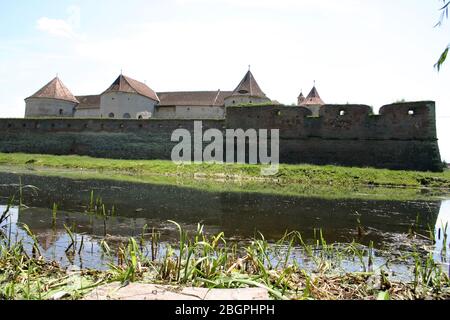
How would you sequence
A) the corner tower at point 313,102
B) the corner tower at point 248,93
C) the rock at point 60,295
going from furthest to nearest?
the corner tower at point 313,102 < the corner tower at point 248,93 < the rock at point 60,295

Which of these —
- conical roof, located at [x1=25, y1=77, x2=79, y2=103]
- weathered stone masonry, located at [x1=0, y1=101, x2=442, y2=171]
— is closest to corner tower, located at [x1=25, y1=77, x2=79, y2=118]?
conical roof, located at [x1=25, y1=77, x2=79, y2=103]

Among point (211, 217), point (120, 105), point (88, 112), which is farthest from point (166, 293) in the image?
point (88, 112)

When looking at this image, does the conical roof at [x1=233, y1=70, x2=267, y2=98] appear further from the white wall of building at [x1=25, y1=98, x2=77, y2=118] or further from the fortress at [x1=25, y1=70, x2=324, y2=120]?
the white wall of building at [x1=25, y1=98, x2=77, y2=118]

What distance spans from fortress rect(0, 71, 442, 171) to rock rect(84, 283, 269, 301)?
22.7m

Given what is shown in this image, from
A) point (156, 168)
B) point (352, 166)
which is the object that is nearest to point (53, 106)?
point (156, 168)

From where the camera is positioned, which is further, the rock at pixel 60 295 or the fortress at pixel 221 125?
the fortress at pixel 221 125

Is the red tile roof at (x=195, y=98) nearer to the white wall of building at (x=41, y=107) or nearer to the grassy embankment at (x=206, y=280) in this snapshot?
the white wall of building at (x=41, y=107)

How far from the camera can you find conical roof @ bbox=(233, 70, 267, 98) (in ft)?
115

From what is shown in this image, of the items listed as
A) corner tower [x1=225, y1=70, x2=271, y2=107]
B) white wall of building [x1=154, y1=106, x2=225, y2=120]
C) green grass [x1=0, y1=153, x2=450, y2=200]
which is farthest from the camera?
white wall of building [x1=154, y1=106, x2=225, y2=120]

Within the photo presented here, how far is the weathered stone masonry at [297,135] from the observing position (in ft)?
78.4

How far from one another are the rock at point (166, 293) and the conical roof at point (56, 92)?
38.2 m

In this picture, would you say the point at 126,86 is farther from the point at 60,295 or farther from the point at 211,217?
the point at 60,295

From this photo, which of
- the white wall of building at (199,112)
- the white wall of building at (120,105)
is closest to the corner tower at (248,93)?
the white wall of building at (199,112)

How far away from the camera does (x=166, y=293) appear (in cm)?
333
